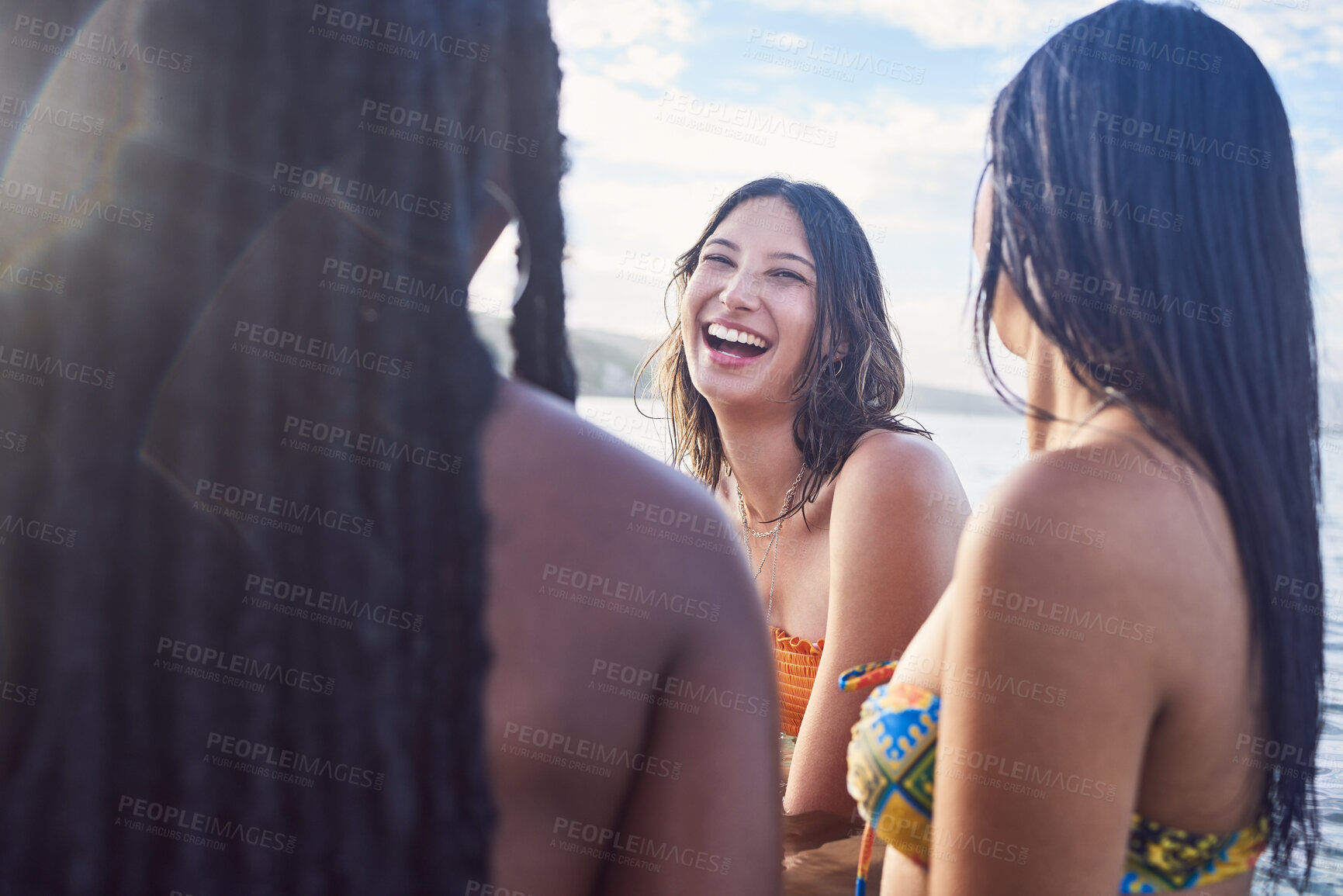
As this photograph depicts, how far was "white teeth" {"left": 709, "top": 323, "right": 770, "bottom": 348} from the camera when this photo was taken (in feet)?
11.7

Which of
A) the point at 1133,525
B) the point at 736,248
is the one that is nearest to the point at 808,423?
the point at 736,248

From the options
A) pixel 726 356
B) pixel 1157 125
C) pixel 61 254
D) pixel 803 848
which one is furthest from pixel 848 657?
pixel 61 254

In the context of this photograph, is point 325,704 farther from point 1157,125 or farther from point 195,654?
point 1157,125

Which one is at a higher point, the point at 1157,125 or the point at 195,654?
the point at 1157,125

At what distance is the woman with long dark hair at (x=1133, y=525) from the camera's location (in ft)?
4.81

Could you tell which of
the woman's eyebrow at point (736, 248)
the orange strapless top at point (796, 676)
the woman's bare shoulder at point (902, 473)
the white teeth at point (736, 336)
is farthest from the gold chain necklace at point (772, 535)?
the woman's eyebrow at point (736, 248)

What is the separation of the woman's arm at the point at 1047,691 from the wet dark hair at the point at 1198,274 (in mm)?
248

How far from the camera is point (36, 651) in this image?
0.82 metres

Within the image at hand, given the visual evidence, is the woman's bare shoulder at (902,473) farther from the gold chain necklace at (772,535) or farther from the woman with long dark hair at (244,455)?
the woman with long dark hair at (244,455)

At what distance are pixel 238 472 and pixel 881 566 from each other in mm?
2432

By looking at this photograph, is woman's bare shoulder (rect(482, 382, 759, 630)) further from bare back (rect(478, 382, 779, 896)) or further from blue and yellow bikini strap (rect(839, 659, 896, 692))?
blue and yellow bikini strap (rect(839, 659, 896, 692))

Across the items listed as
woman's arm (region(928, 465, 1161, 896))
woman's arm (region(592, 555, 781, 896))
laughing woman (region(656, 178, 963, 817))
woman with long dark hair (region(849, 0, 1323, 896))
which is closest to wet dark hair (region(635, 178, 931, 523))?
laughing woman (region(656, 178, 963, 817))

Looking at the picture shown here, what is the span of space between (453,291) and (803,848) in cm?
209

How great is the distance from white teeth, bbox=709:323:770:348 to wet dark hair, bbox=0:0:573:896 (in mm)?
2726
